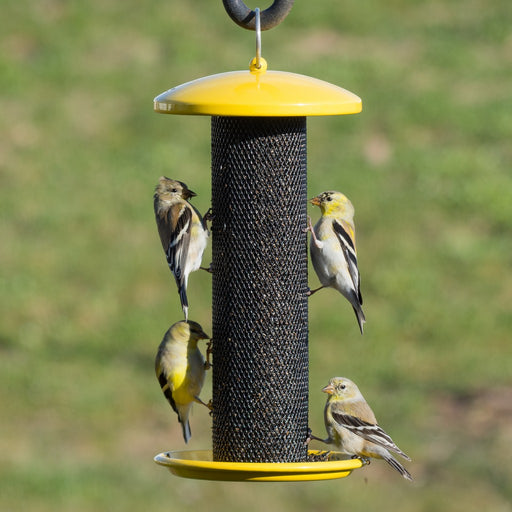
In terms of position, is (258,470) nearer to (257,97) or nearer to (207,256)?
(257,97)

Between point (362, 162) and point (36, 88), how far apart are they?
4.18m

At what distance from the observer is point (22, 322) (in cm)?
1349

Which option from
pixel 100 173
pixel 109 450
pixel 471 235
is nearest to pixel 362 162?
pixel 471 235

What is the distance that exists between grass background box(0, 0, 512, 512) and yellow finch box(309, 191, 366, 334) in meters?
4.57

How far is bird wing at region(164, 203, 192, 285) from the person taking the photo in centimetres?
622

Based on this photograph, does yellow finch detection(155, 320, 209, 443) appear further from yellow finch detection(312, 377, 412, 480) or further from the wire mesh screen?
yellow finch detection(312, 377, 412, 480)

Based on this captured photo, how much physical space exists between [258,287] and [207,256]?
286 inches

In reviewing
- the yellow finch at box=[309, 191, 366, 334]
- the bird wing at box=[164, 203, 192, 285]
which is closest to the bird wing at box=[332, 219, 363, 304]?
the yellow finch at box=[309, 191, 366, 334]

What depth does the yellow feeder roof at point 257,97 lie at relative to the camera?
5.38 m

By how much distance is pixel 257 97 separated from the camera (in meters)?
5.42

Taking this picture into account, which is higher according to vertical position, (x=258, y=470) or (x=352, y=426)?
(x=258, y=470)

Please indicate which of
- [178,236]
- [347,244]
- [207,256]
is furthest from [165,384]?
[207,256]

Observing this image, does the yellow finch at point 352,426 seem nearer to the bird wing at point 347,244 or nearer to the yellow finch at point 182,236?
the bird wing at point 347,244

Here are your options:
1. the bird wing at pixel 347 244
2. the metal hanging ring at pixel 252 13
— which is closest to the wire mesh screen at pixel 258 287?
the bird wing at pixel 347 244
